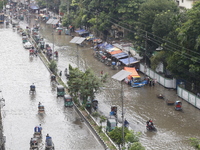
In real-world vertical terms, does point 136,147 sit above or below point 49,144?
above

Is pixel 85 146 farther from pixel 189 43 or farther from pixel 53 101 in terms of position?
pixel 189 43

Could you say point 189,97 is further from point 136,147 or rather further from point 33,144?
point 136,147

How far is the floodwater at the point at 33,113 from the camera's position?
33625 millimetres

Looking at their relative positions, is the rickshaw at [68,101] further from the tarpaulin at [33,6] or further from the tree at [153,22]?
the tarpaulin at [33,6]

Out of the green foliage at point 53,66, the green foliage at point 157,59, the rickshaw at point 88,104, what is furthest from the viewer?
the green foliage at point 53,66

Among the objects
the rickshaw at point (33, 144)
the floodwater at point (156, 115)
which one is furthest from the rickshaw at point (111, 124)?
the rickshaw at point (33, 144)

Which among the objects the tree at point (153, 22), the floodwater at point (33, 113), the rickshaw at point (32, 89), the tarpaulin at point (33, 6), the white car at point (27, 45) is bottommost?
the floodwater at point (33, 113)

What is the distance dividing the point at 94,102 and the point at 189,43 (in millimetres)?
10191

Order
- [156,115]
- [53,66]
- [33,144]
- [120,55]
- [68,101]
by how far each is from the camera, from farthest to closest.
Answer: [120,55] < [53,66] < [68,101] < [156,115] < [33,144]

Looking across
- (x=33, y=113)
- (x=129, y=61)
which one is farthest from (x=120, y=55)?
(x=33, y=113)

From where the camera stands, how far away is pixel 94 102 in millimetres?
40906

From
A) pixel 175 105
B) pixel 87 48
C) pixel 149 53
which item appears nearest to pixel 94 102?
pixel 175 105

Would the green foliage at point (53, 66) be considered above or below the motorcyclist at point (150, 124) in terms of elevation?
above

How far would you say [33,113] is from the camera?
3984 centimetres
